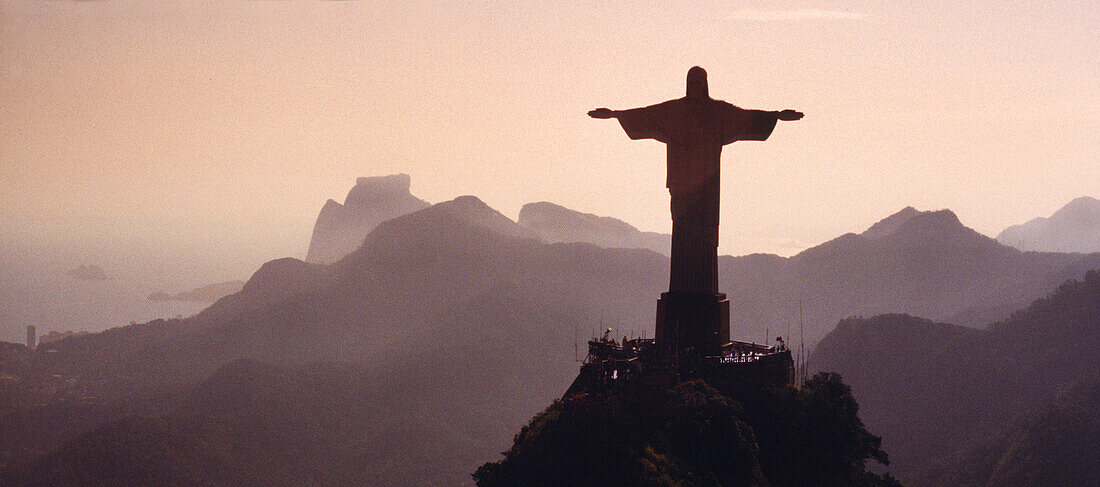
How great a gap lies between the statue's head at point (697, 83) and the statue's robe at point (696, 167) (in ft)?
0.77

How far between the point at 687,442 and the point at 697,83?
46.5 feet

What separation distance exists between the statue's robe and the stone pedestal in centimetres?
52

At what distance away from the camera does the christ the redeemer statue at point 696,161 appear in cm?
3412

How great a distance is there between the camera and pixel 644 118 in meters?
35.1

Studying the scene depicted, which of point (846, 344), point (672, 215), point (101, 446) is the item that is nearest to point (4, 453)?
point (101, 446)

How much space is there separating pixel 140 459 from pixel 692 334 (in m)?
162

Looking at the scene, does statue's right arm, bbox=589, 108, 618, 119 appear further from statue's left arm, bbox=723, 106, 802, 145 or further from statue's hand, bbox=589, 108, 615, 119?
statue's left arm, bbox=723, 106, 802, 145

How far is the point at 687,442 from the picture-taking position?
27.8m

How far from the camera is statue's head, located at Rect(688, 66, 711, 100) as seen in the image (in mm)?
34062

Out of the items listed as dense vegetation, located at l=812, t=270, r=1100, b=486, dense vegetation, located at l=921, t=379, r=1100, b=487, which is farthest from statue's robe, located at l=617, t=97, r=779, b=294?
dense vegetation, located at l=812, t=270, r=1100, b=486

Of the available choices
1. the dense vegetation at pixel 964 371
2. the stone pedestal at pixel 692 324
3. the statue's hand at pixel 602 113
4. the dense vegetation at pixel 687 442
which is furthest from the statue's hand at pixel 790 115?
the dense vegetation at pixel 964 371

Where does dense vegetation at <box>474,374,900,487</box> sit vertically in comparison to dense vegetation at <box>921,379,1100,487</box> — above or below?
above

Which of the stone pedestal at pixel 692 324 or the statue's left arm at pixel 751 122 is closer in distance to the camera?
the stone pedestal at pixel 692 324

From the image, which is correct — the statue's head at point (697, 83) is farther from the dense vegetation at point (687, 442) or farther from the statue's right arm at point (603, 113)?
the dense vegetation at point (687, 442)
